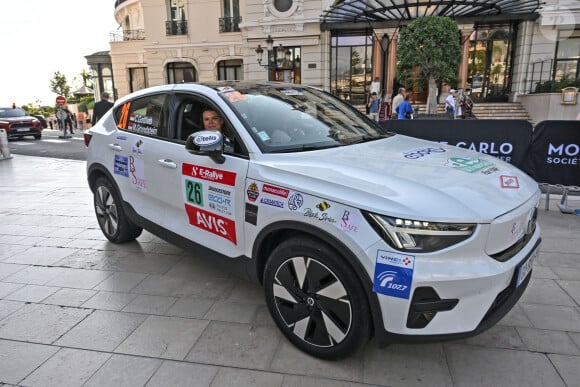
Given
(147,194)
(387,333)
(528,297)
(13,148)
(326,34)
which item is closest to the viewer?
(387,333)

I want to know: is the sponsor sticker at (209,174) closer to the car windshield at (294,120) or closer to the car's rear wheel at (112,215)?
the car windshield at (294,120)

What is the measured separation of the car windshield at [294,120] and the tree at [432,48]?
11199mm

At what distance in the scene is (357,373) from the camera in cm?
244

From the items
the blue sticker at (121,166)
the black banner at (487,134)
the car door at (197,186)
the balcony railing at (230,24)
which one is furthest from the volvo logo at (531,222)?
the balcony railing at (230,24)

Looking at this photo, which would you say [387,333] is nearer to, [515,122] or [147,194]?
[147,194]

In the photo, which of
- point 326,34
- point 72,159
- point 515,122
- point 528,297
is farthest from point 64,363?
point 326,34

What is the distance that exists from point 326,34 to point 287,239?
21717 mm

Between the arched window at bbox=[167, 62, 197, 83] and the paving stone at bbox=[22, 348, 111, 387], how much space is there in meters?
27.9

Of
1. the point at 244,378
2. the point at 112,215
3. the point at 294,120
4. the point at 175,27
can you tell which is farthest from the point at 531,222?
the point at 175,27

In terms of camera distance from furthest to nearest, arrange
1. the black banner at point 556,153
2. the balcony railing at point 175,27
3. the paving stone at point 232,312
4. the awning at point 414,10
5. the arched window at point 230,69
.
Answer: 1. the arched window at point 230,69
2. the balcony railing at point 175,27
3. the awning at point 414,10
4. the black banner at point 556,153
5. the paving stone at point 232,312

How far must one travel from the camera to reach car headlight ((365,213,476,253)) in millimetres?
2043

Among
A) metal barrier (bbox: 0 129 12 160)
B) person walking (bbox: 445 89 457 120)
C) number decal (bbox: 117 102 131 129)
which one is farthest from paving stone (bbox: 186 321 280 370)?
person walking (bbox: 445 89 457 120)

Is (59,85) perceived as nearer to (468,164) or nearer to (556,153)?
(556,153)

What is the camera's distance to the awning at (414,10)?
57.1 feet
